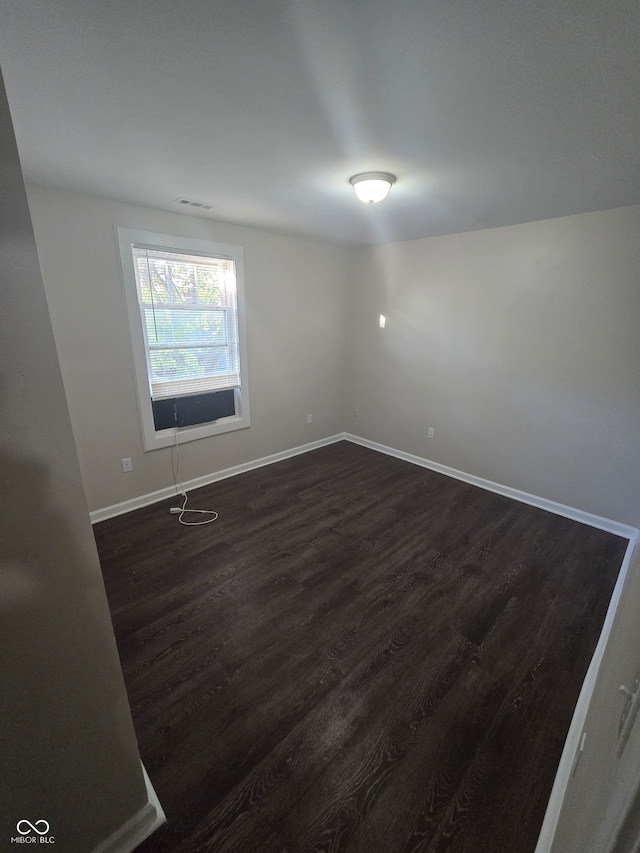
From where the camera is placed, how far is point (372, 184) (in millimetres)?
1954

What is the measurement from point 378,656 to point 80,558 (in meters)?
1.55

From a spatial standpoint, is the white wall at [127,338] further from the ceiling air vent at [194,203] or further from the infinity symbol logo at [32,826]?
the infinity symbol logo at [32,826]

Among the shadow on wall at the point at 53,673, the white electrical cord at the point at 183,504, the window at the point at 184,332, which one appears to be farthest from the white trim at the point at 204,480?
the shadow on wall at the point at 53,673

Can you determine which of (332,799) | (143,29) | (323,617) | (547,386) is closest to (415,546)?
(323,617)

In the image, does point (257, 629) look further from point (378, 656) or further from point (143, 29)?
point (143, 29)

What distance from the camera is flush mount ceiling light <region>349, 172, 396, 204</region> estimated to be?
6.31ft

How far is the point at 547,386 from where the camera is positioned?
305 cm

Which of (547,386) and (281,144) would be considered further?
(547,386)

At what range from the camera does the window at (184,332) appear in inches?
110

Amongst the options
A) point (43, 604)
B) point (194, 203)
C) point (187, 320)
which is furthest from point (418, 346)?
point (43, 604)

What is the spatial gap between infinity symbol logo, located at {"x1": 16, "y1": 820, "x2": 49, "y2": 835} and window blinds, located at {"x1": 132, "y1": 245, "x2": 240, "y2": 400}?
2612 mm

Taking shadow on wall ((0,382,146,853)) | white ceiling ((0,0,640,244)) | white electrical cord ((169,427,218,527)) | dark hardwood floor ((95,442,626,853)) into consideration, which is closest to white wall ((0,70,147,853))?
shadow on wall ((0,382,146,853))

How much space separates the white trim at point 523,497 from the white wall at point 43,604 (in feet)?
11.2

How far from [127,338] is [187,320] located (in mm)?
535
